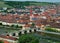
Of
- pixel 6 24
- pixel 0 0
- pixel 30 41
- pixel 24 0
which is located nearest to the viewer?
pixel 30 41

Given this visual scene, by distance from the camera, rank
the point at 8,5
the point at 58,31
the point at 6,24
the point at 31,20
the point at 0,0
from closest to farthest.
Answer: the point at 58,31 → the point at 6,24 → the point at 31,20 → the point at 8,5 → the point at 0,0

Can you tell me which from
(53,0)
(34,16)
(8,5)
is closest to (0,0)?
(8,5)

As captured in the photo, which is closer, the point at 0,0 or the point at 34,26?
the point at 34,26

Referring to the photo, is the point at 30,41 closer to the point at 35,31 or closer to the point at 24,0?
the point at 35,31

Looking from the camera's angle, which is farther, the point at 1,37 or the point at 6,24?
the point at 6,24

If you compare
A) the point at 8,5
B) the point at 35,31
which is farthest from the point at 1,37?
the point at 8,5

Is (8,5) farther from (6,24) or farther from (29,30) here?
(29,30)

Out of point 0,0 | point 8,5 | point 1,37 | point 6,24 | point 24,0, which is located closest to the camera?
point 1,37

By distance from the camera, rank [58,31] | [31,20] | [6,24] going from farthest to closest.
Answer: [31,20], [6,24], [58,31]
